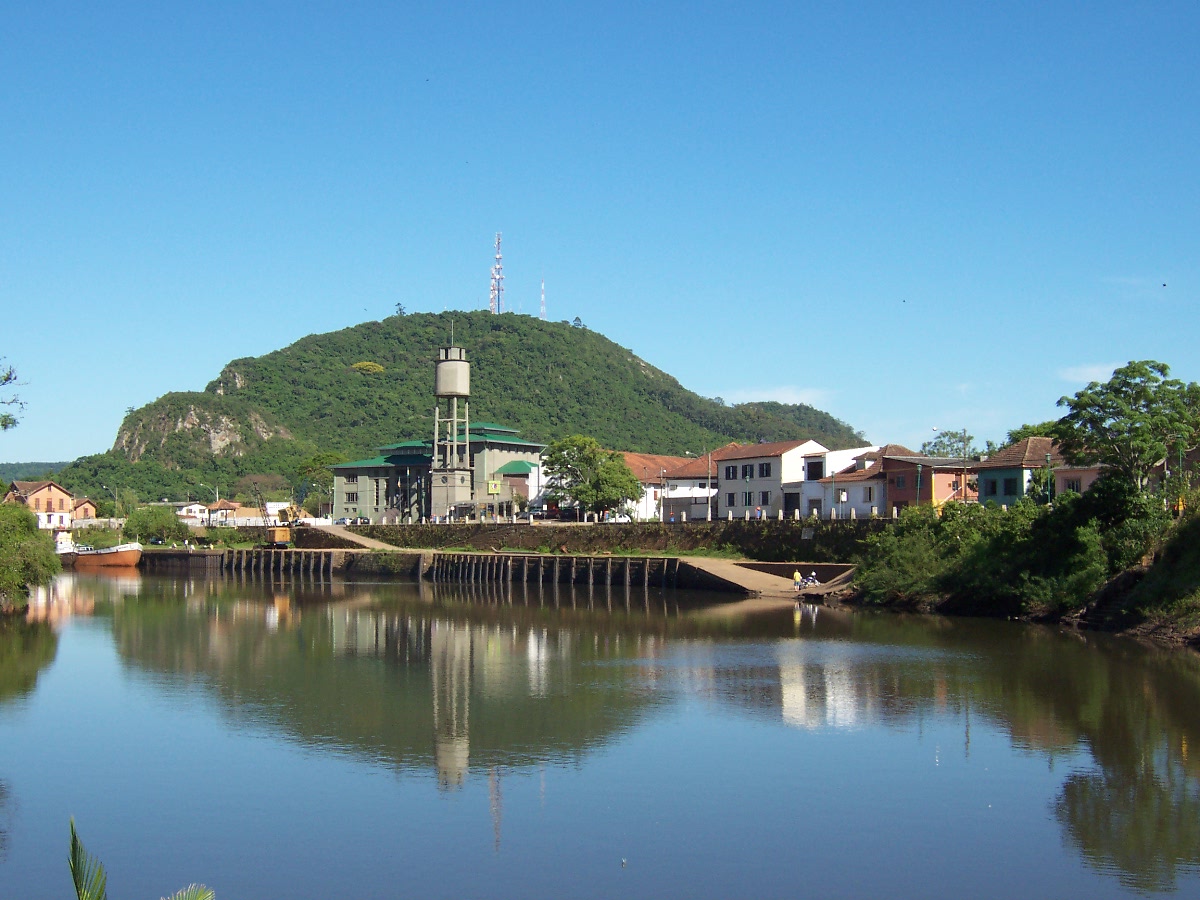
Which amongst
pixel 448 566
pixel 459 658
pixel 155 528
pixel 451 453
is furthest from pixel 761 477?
pixel 155 528

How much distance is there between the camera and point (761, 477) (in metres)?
73.9

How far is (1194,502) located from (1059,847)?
25.5 meters

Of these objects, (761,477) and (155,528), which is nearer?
(761,477)

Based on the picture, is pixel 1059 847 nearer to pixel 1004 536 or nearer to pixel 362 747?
pixel 362 747

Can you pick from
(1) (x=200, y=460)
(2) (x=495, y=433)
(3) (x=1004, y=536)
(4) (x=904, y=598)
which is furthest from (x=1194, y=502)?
(1) (x=200, y=460)

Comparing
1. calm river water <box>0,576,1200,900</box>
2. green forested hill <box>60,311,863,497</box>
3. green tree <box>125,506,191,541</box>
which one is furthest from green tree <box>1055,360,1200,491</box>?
green forested hill <box>60,311,863,497</box>

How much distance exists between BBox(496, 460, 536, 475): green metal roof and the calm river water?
57.4 meters

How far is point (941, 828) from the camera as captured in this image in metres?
16.6

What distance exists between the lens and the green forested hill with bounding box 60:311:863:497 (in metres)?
155

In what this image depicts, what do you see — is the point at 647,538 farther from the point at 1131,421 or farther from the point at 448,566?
the point at 1131,421

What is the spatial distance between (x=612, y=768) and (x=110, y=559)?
8026 centimetres

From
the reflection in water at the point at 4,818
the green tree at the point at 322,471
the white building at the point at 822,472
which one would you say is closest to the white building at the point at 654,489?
the white building at the point at 822,472

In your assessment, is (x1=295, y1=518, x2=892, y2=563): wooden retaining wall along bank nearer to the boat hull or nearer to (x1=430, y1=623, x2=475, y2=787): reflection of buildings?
the boat hull

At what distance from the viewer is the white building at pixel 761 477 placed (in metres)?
71.9
